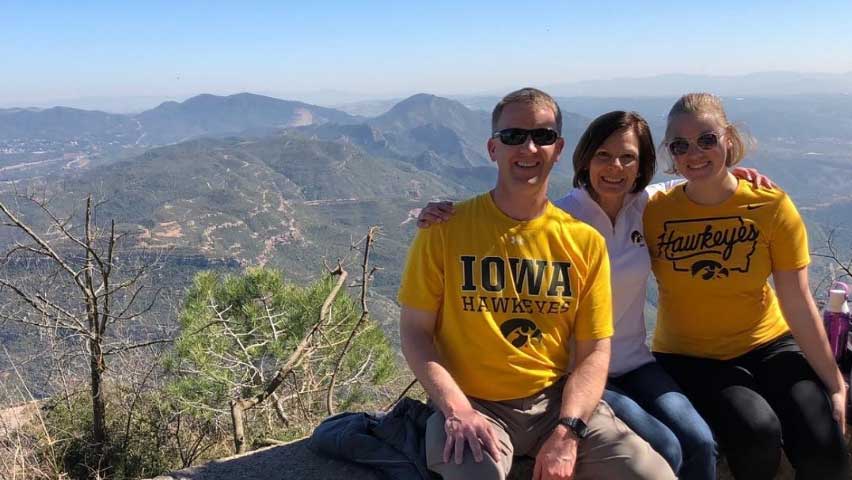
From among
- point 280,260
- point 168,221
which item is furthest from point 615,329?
point 168,221

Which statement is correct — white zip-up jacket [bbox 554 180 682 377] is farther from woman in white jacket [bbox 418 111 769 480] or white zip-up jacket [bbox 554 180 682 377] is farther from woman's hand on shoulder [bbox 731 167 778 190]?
woman's hand on shoulder [bbox 731 167 778 190]

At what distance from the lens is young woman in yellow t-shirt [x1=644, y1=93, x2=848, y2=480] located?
2.64m

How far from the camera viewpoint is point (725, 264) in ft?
9.25

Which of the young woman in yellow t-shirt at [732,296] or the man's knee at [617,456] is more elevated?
the young woman in yellow t-shirt at [732,296]

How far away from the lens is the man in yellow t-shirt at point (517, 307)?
238 centimetres

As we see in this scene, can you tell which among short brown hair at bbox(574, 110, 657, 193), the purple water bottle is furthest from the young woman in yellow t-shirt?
the purple water bottle

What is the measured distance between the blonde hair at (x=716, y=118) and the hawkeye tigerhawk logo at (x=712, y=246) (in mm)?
293

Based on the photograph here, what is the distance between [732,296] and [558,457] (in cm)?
126

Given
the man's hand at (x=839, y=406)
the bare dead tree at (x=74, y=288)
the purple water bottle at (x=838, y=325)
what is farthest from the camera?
the bare dead tree at (x=74, y=288)

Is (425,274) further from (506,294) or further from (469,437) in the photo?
(469,437)

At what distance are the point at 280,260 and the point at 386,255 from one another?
62.8 feet

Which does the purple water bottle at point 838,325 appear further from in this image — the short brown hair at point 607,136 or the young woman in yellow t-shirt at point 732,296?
the short brown hair at point 607,136

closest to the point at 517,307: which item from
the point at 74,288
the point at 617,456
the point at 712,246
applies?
the point at 617,456

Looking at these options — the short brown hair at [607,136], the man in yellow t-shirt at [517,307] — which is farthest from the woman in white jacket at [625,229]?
the man in yellow t-shirt at [517,307]
